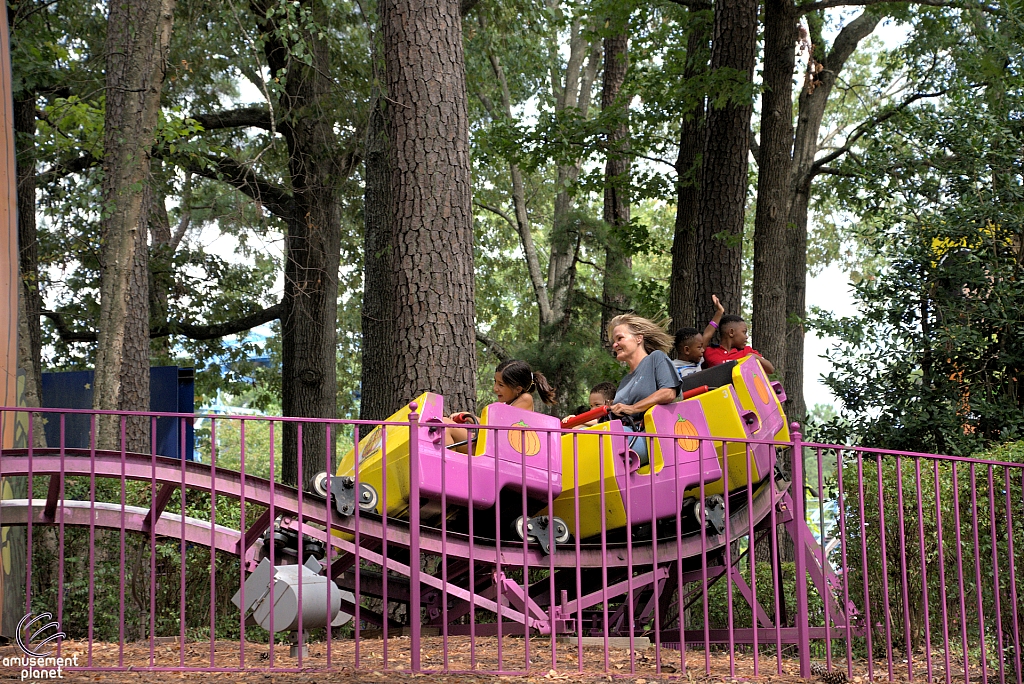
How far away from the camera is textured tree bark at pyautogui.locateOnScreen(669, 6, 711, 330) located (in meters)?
13.5

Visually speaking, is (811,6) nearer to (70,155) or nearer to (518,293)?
(70,155)

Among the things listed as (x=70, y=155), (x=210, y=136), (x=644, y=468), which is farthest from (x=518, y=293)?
(x=644, y=468)

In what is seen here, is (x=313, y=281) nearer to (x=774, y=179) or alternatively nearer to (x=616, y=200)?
(x=616, y=200)

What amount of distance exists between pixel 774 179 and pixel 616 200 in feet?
17.2

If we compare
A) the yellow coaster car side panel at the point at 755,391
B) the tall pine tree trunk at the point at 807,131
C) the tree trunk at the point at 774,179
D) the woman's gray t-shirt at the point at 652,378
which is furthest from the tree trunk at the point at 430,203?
the tall pine tree trunk at the point at 807,131

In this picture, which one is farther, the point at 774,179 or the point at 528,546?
the point at 774,179

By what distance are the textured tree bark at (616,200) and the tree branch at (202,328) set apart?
557cm

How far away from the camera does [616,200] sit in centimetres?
1809

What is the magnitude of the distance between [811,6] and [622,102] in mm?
3512

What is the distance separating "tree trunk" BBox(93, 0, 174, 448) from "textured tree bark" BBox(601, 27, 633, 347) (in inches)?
296

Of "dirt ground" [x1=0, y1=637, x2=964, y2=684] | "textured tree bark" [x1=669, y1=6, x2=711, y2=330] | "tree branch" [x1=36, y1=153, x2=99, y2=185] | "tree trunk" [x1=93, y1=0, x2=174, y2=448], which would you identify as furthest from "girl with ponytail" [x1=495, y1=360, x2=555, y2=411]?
"tree branch" [x1=36, y1=153, x2=99, y2=185]

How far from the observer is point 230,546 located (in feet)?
20.8

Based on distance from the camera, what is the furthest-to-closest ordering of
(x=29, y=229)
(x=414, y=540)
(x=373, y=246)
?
(x=29, y=229)
(x=373, y=246)
(x=414, y=540)

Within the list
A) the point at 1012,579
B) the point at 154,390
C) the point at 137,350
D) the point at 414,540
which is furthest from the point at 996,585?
the point at 154,390
